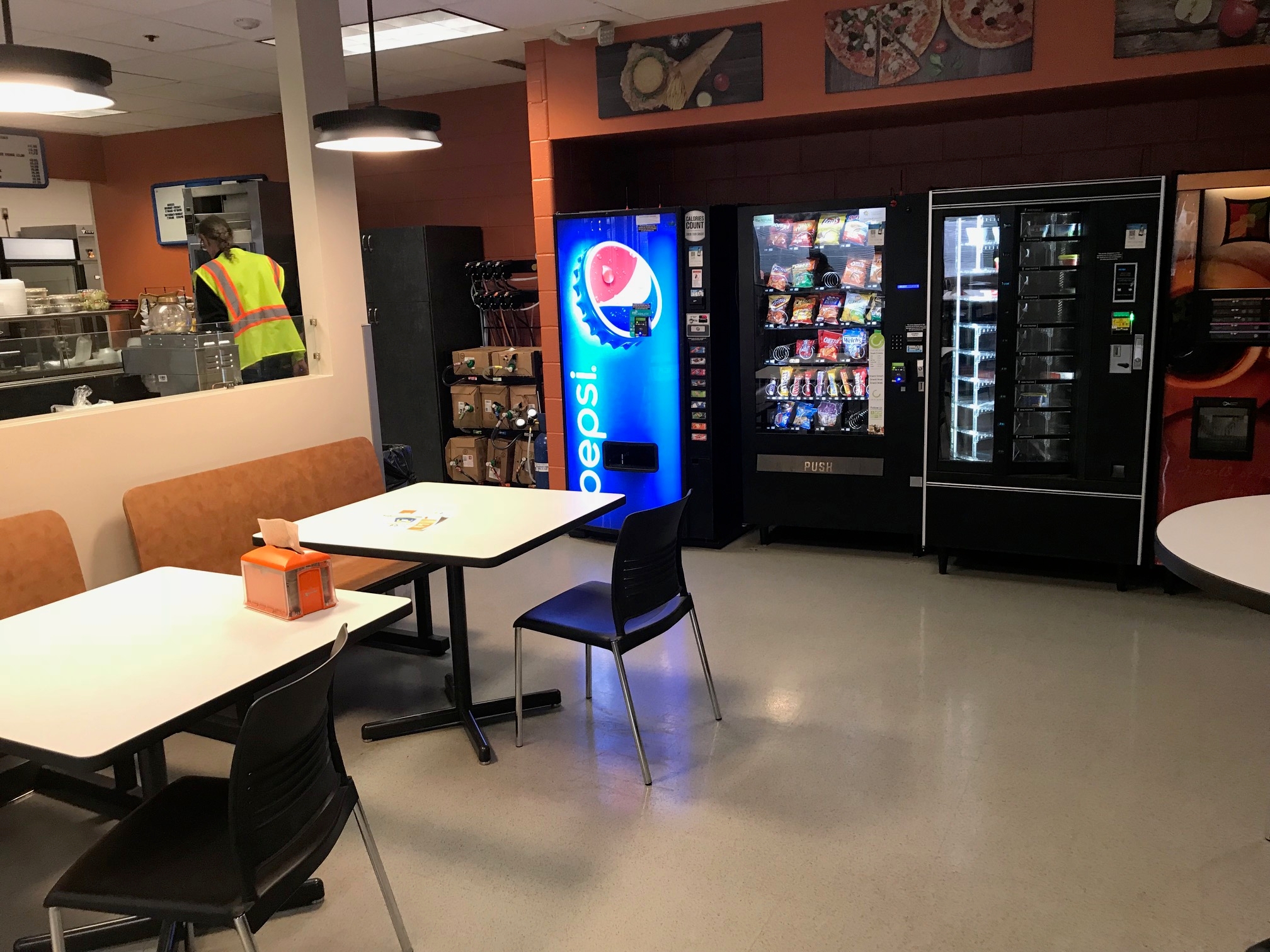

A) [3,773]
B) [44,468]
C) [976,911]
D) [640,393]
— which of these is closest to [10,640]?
[3,773]

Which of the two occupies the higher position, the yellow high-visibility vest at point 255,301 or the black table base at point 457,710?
the yellow high-visibility vest at point 255,301

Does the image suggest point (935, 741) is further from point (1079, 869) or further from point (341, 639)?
point (341, 639)

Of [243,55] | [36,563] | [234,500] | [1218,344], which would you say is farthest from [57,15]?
[1218,344]

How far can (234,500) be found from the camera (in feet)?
13.2

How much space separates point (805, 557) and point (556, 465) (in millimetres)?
1687

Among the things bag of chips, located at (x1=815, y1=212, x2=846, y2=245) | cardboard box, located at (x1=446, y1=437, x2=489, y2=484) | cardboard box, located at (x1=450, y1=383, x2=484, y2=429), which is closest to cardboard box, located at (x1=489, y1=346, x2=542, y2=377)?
cardboard box, located at (x1=450, y1=383, x2=484, y2=429)

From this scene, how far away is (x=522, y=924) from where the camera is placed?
252 cm

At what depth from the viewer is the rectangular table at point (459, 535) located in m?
3.11

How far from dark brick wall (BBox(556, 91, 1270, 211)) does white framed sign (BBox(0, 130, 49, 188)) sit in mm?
4816

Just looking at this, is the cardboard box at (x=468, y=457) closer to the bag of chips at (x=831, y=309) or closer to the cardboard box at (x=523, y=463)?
the cardboard box at (x=523, y=463)

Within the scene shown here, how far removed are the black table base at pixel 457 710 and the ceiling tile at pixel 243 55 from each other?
3.85m

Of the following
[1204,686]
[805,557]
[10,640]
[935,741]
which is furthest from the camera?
[805,557]

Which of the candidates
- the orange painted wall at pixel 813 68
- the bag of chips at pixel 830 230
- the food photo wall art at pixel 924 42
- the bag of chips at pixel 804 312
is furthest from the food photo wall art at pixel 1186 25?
the bag of chips at pixel 804 312

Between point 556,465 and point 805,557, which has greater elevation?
point 556,465
